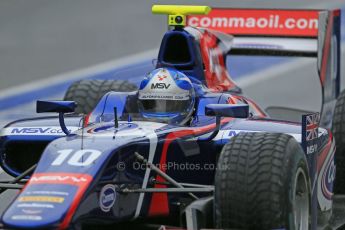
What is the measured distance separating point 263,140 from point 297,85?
8050 millimetres

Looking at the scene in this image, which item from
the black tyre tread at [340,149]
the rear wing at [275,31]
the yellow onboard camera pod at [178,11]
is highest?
the yellow onboard camera pod at [178,11]

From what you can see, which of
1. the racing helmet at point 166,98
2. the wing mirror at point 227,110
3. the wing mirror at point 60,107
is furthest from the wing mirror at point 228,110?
the wing mirror at point 60,107

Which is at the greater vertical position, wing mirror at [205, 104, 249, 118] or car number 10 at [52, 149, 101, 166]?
wing mirror at [205, 104, 249, 118]

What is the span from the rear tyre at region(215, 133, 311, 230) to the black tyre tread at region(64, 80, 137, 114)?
10.2 ft

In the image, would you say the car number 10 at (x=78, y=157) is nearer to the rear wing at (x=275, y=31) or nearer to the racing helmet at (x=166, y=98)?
the racing helmet at (x=166, y=98)

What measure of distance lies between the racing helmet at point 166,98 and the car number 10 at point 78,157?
4.23ft

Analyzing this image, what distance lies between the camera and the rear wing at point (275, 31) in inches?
393

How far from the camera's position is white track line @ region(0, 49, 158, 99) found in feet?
46.3

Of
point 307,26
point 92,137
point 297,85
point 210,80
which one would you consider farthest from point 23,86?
point 92,137

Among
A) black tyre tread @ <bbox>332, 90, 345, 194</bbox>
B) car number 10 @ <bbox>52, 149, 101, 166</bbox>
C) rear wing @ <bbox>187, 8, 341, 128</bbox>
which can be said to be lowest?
black tyre tread @ <bbox>332, 90, 345, 194</bbox>

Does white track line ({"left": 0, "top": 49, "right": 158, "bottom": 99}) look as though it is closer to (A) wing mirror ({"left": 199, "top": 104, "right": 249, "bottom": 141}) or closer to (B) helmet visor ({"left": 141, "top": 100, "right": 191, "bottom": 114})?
(B) helmet visor ({"left": 141, "top": 100, "right": 191, "bottom": 114})

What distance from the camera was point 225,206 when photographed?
19.8 ft

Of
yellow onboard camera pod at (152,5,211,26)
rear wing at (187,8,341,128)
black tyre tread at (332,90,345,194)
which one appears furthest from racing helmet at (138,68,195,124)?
rear wing at (187,8,341,128)

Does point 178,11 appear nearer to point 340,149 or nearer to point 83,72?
point 340,149
